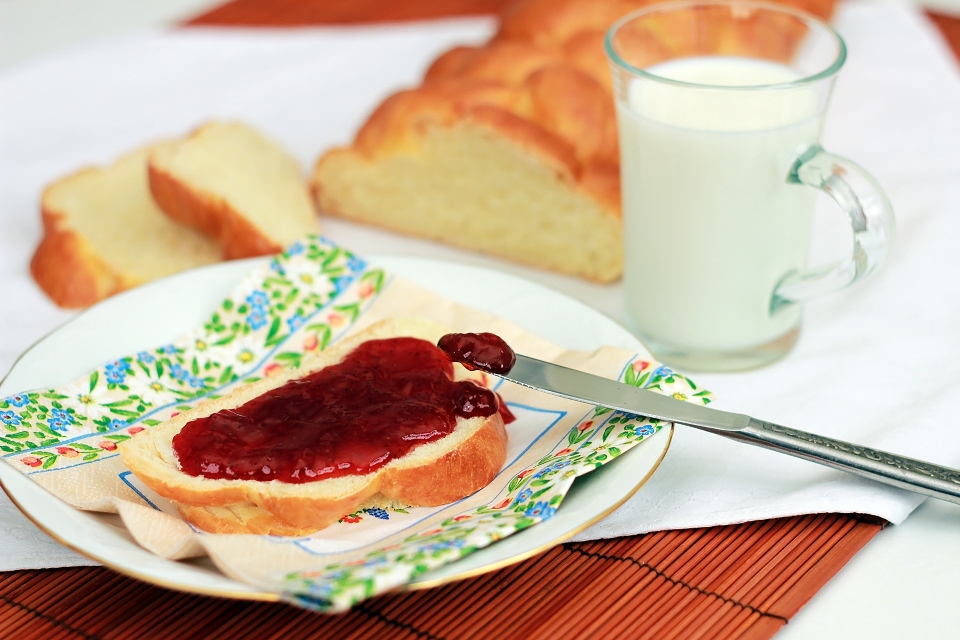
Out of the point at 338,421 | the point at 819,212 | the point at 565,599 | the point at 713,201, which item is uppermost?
the point at 713,201

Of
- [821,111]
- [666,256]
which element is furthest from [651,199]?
[821,111]

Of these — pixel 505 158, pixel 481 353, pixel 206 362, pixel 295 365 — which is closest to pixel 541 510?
pixel 481 353

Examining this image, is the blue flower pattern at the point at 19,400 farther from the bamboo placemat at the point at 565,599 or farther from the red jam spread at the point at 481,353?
the red jam spread at the point at 481,353

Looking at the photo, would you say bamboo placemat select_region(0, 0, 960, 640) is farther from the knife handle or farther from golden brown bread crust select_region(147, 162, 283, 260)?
golden brown bread crust select_region(147, 162, 283, 260)

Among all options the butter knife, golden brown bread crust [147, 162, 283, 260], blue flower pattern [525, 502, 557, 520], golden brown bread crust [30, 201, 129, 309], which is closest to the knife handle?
the butter knife

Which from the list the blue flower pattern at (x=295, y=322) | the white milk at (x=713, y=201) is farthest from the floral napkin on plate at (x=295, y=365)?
the white milk at (x=713, y=201)

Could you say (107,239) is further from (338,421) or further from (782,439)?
(782,439)
